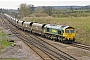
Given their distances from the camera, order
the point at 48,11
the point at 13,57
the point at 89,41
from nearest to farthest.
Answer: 1. the point at 13,57
2. the point at 89,41
3. the point at 48,11

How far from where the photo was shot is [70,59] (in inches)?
969

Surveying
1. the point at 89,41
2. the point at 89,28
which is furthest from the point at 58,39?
the point at 89,28

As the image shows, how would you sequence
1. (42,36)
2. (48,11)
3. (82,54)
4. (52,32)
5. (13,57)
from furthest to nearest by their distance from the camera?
(48,11)
(42,36)
(52,32)
(82,54)
(13,57)

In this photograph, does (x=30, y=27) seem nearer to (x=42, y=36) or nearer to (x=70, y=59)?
(x=42, y=36)

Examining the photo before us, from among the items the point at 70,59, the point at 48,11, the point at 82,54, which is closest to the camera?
the point at 70,59

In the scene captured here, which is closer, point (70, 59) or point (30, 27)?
point (70, 59)

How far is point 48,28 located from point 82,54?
61.7 feet

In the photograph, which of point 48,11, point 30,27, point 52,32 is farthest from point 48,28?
point 48,11

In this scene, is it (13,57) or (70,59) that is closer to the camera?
(70,59)

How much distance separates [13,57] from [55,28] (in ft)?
56.2

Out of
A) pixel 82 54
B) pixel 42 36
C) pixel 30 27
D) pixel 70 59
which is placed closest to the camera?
pixel 70 59

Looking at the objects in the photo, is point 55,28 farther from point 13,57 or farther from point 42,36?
point 13,57

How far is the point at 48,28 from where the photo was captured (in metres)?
46.2

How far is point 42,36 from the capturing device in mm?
51062
